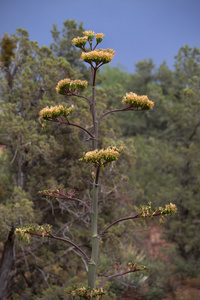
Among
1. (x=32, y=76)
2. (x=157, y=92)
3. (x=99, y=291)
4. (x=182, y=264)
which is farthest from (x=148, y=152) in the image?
(x=99, y=291)

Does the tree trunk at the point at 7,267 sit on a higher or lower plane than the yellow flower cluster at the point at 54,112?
lower

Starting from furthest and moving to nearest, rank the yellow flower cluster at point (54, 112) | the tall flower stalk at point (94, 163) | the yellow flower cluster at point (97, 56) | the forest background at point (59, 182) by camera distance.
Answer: the forest background at point (59, 182) < the yellow flower cluster at point (54, 112) < the yellow flower cluster at point (97, 56) < the tall flower stalk at point (94, 163)

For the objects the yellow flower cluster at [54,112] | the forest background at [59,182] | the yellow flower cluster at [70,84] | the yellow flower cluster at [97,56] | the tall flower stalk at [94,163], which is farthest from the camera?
the forest background at [59,182]

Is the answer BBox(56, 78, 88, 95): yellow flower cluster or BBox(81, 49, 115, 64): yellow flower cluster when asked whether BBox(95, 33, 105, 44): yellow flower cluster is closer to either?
BBox(81, 49, 115, 64): yellow flower cluster

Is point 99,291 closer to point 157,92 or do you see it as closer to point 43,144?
point 43,144

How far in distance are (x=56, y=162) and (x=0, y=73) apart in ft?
10.6

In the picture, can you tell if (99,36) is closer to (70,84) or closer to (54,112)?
(70,84)

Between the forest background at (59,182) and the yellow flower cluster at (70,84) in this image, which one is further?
the forest background at (59,182)

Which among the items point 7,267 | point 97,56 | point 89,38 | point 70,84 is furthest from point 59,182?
point 97,56

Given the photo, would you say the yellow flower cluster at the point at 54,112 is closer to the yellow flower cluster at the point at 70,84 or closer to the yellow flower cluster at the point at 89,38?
the yellow flower cluster at the point at 70,84

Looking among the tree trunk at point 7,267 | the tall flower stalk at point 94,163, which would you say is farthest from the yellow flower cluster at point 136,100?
the tree trunk at point 7,267

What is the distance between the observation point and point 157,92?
15.6 metres

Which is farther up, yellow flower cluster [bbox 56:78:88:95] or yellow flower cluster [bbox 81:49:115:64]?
yellow flower cluster [bbox 81:49:115:64]

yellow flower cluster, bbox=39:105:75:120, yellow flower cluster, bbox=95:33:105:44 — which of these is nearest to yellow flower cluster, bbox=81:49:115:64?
yellow flower cluster, bbox=95:33:105:44
